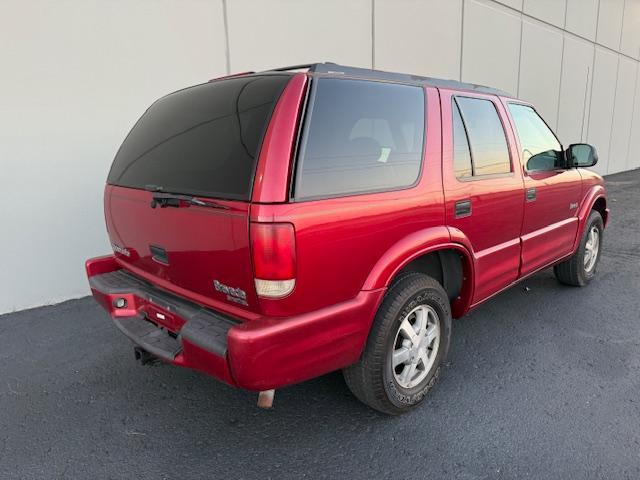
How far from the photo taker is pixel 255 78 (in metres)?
2.45

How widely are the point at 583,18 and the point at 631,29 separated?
5062mm

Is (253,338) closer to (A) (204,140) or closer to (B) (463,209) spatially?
(A) (204,140)

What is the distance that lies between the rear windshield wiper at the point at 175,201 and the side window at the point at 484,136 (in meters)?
1.78

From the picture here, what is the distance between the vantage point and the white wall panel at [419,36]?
7.20 metres

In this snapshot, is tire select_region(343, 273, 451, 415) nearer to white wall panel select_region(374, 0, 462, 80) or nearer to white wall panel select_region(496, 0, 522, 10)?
white wall panel select_region(374, 0, 462, 80)

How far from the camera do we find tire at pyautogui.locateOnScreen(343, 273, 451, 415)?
2.44 meters

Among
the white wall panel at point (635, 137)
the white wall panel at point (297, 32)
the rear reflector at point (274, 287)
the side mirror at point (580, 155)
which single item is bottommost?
the white wall panel at point (635, 137)

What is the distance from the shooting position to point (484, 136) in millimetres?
3225

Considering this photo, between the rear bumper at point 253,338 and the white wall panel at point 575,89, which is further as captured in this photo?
the white wall panel at point 575,89

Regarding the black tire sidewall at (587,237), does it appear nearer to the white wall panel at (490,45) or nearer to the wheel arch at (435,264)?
the wheel arch at (435,264)

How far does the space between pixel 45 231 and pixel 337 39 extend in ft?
14.7

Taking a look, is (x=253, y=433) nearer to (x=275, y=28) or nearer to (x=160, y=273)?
(x=160, y=273)

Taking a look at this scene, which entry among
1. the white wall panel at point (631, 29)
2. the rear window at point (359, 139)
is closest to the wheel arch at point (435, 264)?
the rear window at point (359, 139)

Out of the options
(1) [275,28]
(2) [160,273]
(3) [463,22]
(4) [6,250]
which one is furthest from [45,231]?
(3) [463,22]
